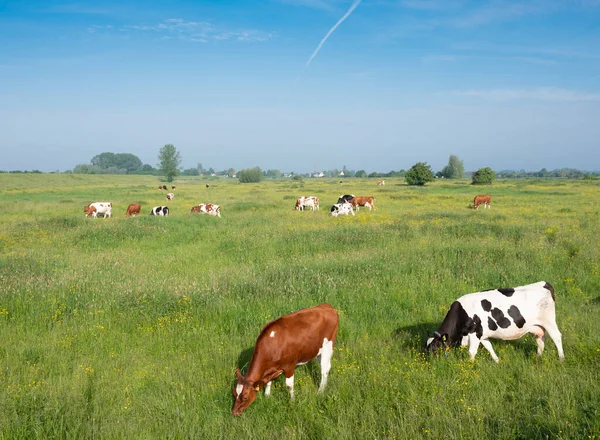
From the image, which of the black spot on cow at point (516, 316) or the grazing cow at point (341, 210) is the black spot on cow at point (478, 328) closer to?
the black spot on cow at point (516, 316)

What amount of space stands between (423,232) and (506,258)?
5720 mm

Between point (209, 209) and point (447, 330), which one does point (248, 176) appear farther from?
point (447, 330)

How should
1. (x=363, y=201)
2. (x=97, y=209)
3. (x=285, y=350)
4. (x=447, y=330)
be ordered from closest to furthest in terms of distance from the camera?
(x=285, y=350) → (x=447, y=330) → (x=97, y=209) → (x=363, y=201)

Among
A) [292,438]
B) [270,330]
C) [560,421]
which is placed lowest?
[292,438]

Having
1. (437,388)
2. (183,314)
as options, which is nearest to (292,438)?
(437,388)

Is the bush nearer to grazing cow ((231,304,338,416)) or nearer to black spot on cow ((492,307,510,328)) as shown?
black spot on cow ((492,307,510,328))

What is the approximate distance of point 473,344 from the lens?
6.59 meters

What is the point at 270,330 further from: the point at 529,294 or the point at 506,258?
the point at 506,258

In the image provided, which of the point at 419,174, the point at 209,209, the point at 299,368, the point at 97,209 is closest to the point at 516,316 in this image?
the point at 299,368

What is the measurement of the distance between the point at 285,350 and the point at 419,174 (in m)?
71.1

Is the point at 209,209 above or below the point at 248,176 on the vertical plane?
below

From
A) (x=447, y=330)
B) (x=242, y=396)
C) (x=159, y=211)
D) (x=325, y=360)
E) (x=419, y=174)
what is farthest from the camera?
A: (x=419, y=174)

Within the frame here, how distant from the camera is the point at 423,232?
717 inches

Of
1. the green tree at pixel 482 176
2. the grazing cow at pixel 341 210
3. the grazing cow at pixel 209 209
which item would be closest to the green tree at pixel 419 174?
the green tree at pixel 482 176
